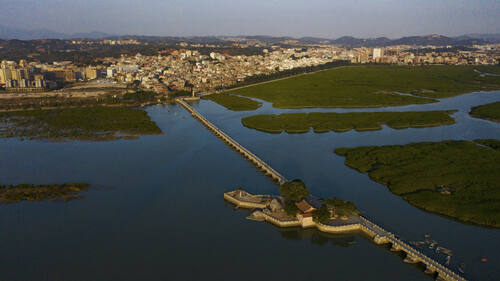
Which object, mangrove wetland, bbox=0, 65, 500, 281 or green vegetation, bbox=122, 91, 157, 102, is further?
green vegetation, bbox=122, 91, 157, 102

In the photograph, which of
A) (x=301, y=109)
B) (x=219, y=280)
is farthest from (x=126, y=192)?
(x=301, y=109)

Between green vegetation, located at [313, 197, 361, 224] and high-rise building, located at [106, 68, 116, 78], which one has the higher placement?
high-rise building, located at [106, 68, 116, 78]

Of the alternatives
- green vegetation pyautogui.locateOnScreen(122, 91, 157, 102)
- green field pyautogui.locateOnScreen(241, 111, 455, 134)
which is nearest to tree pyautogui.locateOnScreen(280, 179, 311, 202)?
green field pyautogui.locateOnScreen(241, 111, 455, 134)

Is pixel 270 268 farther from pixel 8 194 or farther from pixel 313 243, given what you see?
pixel 8 194

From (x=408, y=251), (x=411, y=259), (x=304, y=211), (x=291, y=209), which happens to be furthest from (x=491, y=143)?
(x=291, y=209)

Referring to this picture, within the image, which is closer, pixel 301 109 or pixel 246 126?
pixel 246 126

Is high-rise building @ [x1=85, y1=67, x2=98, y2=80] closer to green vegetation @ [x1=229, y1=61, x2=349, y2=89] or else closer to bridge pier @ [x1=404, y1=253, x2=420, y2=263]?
green vegetation @ [x1=229, y1=61, x2=349, y2=89]

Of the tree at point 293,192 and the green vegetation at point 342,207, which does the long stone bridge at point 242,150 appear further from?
the green vegetation at point 342,207

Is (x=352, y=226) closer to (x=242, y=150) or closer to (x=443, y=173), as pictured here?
(x=443, y=173)
